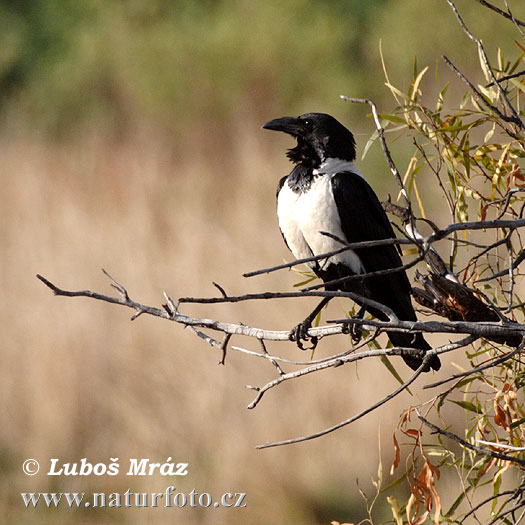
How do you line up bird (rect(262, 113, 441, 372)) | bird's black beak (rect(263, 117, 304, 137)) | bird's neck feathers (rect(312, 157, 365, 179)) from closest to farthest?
bird (rect(262, 113, 441, 372)) → bird's neck feathers (rect(312, 157, 365, 179)) → bird's black beak (rect(263, 117, 304, 137))

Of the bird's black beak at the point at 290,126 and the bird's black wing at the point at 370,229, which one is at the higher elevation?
the bird's black beak at the point at 290,126

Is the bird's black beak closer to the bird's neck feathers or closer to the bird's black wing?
the bird's neck feathers

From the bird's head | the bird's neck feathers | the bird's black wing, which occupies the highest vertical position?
the bird's head

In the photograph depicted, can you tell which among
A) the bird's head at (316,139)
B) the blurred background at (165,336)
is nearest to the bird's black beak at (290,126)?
the bird's head at (316,139)

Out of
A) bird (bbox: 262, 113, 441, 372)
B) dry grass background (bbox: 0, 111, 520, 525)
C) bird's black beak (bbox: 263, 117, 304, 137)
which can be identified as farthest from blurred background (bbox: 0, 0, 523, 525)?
bird's black beak (bbox: 263, 117, 304, 137)

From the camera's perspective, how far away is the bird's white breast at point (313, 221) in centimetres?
310

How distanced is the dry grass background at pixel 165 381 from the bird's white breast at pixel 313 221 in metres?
2.34

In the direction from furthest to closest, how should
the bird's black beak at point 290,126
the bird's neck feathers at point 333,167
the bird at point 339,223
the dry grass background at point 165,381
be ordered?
the dry grass background at point 165,381 < the bird's black beak at point 290,126 < the bird's neck feathers at point 333,167 < the bird at point 339,223

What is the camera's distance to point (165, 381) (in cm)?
580

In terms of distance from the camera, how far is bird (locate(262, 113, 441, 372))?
3084 mm

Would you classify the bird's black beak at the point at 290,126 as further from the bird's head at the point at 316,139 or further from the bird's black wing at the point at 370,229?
the bird's black wing at the point at 370,229

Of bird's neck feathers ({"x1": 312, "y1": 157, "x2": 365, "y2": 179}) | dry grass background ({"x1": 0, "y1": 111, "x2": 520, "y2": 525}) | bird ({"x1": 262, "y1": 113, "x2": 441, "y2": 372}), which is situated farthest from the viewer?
dry grass background ({"x1": 0, "y1": 111, "x2": 520, "y2": 525})

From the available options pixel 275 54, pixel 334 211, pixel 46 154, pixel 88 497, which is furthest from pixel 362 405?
pixel 275 54

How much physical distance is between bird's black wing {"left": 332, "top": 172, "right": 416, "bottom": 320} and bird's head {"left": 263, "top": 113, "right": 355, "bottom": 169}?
0.16 m
